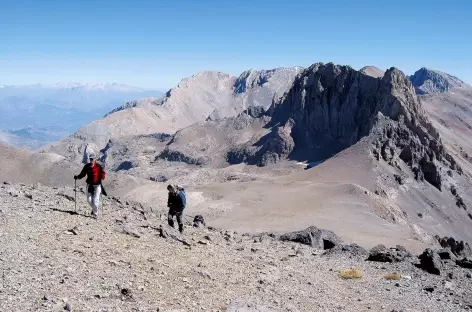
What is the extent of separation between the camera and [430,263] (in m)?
19.3

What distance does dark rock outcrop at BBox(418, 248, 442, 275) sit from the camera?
18922 mm

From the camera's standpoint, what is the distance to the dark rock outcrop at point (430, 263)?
745 inches

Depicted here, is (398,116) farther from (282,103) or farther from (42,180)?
(42,180)

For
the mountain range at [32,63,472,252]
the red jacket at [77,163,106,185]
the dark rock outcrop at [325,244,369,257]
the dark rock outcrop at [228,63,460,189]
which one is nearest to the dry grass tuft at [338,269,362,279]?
the dark rock outcrop at [325,244,369,257]

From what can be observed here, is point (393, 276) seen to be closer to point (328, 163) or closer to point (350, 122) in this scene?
point (328, 163)

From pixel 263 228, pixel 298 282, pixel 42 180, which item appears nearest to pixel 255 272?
pixel 298 282

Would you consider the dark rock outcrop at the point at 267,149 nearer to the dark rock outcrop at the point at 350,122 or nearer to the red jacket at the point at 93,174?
the dark rock outcrop at the point at 350,122

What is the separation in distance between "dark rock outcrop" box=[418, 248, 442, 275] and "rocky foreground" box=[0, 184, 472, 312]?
4 centimetres

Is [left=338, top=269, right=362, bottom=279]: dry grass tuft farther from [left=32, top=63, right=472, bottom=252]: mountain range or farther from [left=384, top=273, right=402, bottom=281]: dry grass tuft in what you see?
[left=32, top=63, right=472, bottom=252]: mountain range

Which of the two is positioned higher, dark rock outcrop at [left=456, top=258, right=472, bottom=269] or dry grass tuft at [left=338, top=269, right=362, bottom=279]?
dark rock outcrop at [left=456, top=258, right=472, bottom=269]

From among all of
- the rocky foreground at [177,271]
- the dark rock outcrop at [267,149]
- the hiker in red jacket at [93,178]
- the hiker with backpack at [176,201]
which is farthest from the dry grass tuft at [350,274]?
the dark rock outcrop at [267,149]

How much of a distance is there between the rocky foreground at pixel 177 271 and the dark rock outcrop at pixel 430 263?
0.14ft

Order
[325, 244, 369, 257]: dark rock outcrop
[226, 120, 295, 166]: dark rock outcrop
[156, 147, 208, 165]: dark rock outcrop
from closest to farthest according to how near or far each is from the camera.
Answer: [325, 244, 369, 257]: dark rock outcrop → [226, 120, 295, 166]: dark rock outcrop → [156, 147, 208, 165]: dark rock outcrop

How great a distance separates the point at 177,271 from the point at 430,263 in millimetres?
10887
